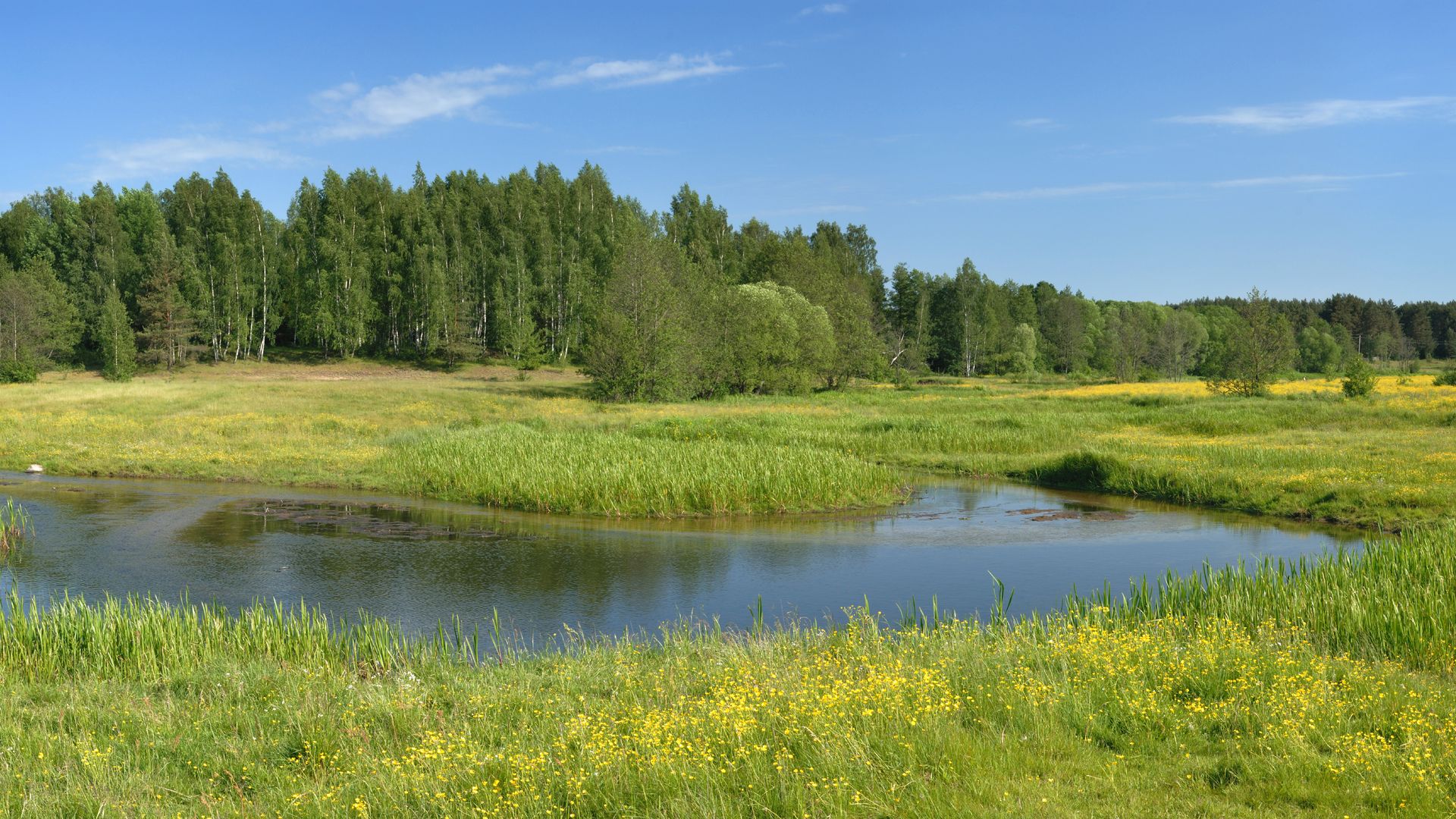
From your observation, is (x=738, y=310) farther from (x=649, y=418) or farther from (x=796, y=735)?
(x=796, y=735)

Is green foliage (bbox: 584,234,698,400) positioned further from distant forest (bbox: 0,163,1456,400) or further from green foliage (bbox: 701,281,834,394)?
green foliage (bbox: 701,281,834,394)

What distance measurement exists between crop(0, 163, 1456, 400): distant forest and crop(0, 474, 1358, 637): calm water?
32144 mm

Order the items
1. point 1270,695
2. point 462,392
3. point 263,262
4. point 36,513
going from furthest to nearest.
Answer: point 263,262 → point 462,392 → point 36,513 → point 1270,695

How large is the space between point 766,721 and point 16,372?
68.5 meters

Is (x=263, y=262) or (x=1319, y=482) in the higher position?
(x=263, y=262)

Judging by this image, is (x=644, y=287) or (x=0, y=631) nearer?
(x=0, y=631)

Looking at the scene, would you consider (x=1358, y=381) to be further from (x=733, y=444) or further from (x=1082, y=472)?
(x=733, y=444)

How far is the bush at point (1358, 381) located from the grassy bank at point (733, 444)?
3.27 feet

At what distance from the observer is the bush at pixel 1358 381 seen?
47.1m

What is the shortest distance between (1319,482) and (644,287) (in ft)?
129

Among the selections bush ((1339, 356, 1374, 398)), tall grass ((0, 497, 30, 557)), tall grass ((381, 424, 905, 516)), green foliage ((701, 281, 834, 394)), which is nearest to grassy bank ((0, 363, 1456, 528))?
tall grass ((381, 424, 905, 516))

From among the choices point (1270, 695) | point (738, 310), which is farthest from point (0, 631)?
point (738, 310)

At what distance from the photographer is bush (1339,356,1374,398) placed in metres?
47.1

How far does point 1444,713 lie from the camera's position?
767 cm
